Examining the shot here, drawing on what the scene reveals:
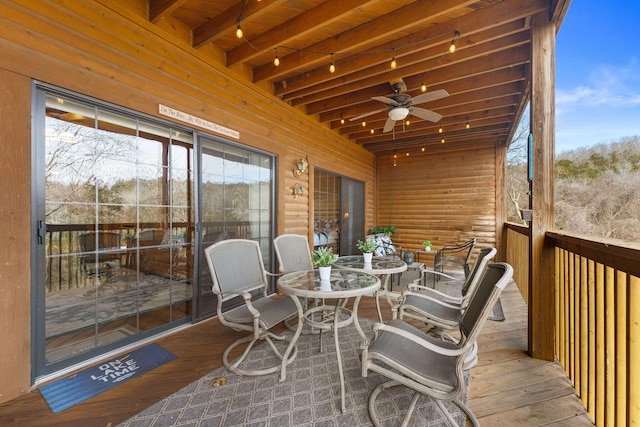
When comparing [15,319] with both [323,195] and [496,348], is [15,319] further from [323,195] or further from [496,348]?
[323,195]

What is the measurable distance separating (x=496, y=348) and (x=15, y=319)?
384cm

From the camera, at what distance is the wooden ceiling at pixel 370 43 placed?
8.47 ft

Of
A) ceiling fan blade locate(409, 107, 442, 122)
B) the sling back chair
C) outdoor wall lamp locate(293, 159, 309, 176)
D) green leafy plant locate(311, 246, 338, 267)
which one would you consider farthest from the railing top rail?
outdoor wall lamp locate(293, 159, 309, 176)

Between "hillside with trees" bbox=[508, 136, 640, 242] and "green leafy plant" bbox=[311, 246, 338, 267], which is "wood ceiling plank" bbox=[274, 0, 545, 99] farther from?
"hillside with trees" bbox=[508, 136, 640, 242]

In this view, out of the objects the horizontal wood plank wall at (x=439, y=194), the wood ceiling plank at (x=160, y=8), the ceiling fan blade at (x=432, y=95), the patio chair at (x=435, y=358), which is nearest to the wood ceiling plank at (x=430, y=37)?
the ceiling fan blade at (x=432, y=95)

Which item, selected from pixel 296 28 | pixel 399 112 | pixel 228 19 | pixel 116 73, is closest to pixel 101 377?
pixel 116 73

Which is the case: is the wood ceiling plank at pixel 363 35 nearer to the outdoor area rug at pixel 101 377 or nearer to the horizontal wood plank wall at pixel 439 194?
the outdoor area rug at pixel 101 377

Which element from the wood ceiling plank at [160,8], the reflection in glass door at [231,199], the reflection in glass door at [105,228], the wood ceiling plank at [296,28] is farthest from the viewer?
the reflection in glass door at [231,199]

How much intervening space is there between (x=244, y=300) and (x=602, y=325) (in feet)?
8.21

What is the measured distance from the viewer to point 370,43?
10.3 ft

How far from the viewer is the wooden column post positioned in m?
2.35

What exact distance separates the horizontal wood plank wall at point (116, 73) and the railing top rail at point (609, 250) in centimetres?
344

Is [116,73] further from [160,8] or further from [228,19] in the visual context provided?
[228,19]

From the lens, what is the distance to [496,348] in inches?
98.4
